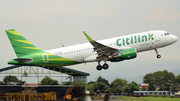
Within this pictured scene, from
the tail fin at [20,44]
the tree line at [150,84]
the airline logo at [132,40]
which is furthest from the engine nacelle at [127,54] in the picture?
the tree line at [150,84]

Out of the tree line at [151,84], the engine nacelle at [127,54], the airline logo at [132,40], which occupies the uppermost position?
the airline logo at [132,40]

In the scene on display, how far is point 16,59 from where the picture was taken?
47.8 meters

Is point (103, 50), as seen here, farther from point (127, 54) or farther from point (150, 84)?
point (150, 84)

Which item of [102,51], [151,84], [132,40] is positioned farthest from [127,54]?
[151,84]

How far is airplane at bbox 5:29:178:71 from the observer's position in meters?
47.4

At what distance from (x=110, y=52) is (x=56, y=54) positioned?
9331 millimetres

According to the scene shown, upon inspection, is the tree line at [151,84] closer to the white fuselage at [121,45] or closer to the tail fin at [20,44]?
the white fuselage at [121,45]

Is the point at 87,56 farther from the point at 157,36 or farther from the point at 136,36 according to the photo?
the point at 157,36

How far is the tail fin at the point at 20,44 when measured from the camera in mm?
50094

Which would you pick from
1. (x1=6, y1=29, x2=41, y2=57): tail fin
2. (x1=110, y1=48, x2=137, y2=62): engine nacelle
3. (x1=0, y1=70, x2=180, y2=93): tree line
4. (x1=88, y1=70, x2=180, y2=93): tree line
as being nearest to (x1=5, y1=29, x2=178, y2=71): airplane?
(x1=110, y1=48, x2=137, y2=62): engine nacelle

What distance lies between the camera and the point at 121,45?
157ft

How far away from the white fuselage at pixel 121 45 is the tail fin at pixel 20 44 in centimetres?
380

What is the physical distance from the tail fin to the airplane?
0.31m

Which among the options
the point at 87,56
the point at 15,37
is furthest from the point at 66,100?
the point at 15,37
